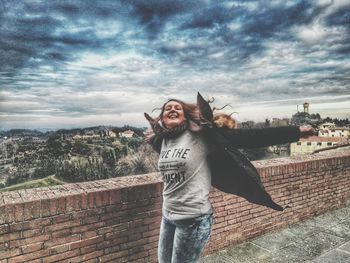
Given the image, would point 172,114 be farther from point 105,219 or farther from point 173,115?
point 105,219

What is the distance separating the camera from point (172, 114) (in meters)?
2.49

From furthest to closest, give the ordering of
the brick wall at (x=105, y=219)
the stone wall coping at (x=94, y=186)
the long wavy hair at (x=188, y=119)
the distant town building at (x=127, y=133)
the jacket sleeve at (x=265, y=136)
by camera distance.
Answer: the distant town building at (x=127, y=133) → the stone wall coping at (x=94, y=186) → the brick wall at (x=105, y=219) → the long wavy hair at (x=188, y=119) → the jacket sleeve at (x=265, y=136)

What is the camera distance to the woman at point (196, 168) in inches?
87.1

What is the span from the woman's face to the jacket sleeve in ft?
1.56

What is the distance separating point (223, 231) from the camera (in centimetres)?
409

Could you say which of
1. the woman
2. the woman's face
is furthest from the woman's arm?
the woman's face

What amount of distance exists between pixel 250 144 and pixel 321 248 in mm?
2876

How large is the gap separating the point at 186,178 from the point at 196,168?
0.10 m

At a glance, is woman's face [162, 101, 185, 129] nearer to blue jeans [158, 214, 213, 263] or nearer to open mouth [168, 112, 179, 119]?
open mouth [168, 112, 179, 119]

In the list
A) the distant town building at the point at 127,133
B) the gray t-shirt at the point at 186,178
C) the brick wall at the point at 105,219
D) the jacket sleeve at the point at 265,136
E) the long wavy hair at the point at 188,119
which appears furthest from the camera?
the distant town building at the point at 127,133

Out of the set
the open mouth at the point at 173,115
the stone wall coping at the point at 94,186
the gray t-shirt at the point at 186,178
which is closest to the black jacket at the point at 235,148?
the gray t-shirt at the point at 186,178

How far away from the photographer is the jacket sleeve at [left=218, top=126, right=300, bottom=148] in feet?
6.93

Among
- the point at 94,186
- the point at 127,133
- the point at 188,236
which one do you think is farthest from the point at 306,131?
the point at 127,133

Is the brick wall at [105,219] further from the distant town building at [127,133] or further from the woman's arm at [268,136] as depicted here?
the distant town building at [127,133]
